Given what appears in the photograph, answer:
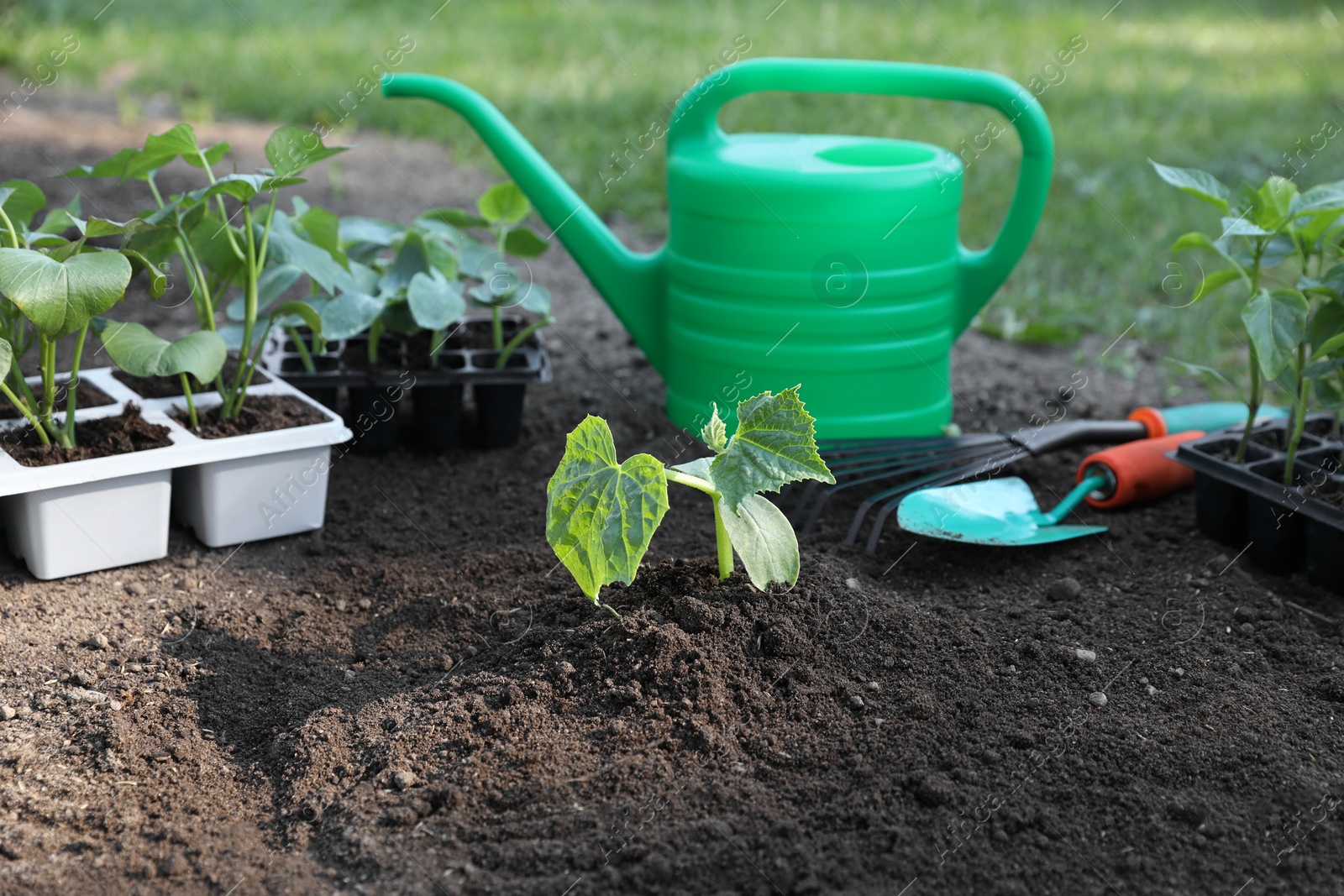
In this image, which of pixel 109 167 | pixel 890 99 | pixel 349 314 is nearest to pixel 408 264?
pixel 349 314

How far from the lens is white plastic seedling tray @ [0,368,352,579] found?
1696 millimetres

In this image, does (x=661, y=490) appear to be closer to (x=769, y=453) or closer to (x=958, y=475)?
(x=769, y=453)

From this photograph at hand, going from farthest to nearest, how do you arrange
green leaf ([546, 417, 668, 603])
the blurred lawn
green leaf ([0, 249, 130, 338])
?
the blurred lawn → green leaf ([0, 249, 130, 338]) → green leaf ([546, 417, 668, 603])

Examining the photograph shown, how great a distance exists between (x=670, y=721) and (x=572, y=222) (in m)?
1.20

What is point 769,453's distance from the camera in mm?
1444

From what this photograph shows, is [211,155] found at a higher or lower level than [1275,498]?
higher

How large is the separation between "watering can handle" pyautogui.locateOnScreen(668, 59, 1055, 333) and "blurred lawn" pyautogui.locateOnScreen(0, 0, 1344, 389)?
806 millimetres

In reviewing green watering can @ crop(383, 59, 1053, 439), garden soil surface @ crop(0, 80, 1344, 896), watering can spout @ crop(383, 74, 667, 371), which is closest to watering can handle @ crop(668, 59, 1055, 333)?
green watering can @ crop(383, 59, 1053, 439)

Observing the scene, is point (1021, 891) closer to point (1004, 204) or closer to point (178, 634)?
point (178, 634)

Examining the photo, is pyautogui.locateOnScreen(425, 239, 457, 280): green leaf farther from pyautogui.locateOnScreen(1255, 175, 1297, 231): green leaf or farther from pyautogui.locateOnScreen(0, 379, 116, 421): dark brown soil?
pyautogui.locateOnScreen(1255, 175, 1297, 231): green leaf

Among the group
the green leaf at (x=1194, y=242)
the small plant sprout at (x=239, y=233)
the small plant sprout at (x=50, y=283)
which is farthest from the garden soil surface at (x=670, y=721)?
the green leaf at (x=1194, y=242)

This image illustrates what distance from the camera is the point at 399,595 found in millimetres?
1797

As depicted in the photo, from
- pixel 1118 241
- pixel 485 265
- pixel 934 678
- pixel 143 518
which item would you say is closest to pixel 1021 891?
pixel 934 678

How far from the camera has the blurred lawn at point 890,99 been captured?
3.51m
